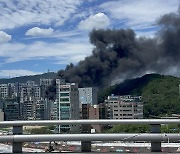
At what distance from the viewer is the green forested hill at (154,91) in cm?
11181

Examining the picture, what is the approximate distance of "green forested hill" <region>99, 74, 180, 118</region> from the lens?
112 metres

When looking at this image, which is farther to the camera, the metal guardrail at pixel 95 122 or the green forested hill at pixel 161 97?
the green forested hill at pixel 161 97

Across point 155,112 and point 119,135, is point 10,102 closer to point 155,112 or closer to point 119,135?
point 155,112

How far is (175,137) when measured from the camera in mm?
5090

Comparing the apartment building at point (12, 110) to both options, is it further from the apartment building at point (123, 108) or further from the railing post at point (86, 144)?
the railing post at point (86, 144)

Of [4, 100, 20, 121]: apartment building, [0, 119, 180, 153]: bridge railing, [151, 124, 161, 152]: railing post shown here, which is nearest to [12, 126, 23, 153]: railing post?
[0, 119, 180, 153]: bridge railing

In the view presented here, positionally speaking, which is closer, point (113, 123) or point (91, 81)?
point (113, 123)

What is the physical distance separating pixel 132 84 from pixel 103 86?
1770 centimetres

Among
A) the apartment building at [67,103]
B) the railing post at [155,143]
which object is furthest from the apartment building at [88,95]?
the railing post at [155,143]

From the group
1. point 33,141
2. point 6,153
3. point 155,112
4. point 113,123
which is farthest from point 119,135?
point 155,112

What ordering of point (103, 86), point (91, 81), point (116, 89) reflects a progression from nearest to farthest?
1. point (91, 81)
2. point (103, 86)
3. point (116, 89)

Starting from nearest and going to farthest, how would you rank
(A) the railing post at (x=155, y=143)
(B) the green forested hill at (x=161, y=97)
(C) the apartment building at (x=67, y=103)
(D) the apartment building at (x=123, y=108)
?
(A) the railing post at (x=155, y=143), (C) the apartment building at (x=67, y=103), (D) the apartment building at (x=123, y=108), (B) the green forested hill at (x=161, y=97)

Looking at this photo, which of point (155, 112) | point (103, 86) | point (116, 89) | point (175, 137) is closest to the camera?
point (175, 137)

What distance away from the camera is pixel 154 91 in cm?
13400
